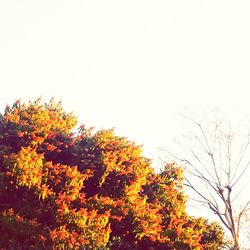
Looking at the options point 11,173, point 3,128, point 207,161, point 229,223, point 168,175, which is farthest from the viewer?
point 207,161

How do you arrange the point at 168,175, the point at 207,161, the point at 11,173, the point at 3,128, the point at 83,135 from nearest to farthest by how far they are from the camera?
the point at 11,173 < the point at 3,128 < the point at 83,135 < the point at 168,175 < the point at 207,161

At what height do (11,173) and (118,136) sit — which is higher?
(118,136)

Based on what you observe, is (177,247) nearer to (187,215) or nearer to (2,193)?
(187,215)

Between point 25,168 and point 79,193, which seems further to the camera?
point 79,193

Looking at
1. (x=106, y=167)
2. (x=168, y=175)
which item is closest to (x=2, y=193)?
(x=106, y=167)

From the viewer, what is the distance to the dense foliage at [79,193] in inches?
403

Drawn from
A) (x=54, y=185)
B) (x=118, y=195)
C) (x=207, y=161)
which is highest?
(x=207, y=161)

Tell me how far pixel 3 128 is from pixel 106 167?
440cm

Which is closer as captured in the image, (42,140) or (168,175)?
(42,140)

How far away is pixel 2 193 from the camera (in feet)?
36.1

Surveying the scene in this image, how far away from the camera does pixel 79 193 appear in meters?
11.6

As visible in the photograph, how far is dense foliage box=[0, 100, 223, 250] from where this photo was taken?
33.6 feet

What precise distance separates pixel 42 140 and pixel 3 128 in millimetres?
1956

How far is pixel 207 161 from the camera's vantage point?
1947 centimetres
